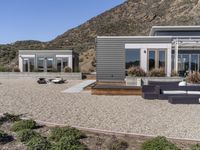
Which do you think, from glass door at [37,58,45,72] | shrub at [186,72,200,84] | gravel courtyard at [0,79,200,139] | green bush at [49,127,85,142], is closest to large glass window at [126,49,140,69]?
shrub at [186,72,200,84]

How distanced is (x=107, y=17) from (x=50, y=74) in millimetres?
62348

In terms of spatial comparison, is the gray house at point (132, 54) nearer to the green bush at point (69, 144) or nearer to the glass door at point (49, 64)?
the glass door at point (49, 64)

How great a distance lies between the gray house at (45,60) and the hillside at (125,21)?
1281 inches

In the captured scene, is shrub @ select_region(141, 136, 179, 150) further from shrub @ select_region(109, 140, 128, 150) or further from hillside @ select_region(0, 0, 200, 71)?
hillside @ select_region(0, 0, 200, 71)

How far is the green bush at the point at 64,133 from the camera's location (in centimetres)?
861

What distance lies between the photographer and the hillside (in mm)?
74188

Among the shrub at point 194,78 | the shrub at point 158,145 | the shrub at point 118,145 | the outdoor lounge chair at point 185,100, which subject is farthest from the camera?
the shrub at point 194,78

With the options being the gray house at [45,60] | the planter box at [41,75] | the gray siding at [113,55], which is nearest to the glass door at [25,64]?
the gray house at [45,60]

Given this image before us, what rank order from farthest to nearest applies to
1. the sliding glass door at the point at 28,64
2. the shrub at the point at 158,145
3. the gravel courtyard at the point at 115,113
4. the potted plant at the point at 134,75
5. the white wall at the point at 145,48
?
1. the sliding glass door at the point at 28,64
2. the white wall at the point at 145,48
3. the potted plant at the point at 134,75
4. the gravel courtyard at the point at 115,113
5. the shrub at the point at 158,145

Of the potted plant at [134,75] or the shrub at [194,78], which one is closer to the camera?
the shrub at [194,78]

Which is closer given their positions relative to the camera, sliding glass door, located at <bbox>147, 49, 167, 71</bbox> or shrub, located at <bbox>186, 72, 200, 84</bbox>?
shrub, located at <bbox>186, 72, 200, 84</bbox>

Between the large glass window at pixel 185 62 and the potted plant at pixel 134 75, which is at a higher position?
the large glass window at pixel 185 62

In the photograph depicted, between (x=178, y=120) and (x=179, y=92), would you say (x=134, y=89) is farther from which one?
(x=178, y=120)

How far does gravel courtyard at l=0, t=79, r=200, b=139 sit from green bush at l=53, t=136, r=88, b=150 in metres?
1.88
